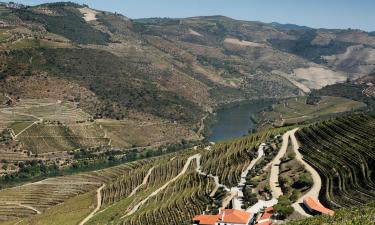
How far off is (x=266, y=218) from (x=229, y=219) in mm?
6762

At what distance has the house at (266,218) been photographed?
291 ft

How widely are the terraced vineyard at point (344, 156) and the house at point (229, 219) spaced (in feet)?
50.5

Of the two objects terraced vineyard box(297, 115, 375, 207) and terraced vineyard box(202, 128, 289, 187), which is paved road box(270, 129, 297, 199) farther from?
terraced vineyard box(202, 128, 289, 187)

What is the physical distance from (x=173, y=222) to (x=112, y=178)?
284 ft

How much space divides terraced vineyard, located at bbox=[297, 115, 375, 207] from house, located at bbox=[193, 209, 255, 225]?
1539 cm

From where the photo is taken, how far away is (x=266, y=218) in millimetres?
91000

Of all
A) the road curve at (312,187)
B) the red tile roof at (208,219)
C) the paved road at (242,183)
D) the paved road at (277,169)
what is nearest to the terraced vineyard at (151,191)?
the paved road at (242,183)

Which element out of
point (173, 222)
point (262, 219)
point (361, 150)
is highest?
point (361, 150)

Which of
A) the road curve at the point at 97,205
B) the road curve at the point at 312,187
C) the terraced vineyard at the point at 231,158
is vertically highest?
the road curve at the point at 312,187

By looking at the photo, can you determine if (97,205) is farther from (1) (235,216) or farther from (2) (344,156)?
(2) (344,156)

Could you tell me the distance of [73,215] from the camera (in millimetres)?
148250

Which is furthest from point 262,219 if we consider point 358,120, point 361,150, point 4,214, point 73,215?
point 4,214

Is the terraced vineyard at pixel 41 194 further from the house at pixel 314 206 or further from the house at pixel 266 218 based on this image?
the house at pixel 314 206

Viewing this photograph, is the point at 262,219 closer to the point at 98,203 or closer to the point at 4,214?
the point at 98,203
